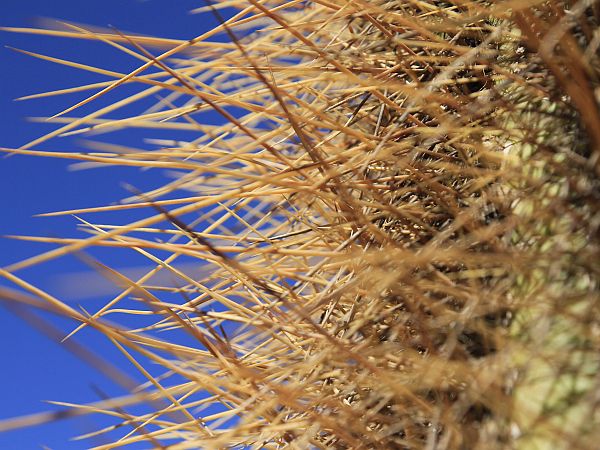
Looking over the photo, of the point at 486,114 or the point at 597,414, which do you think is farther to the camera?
the point at 486,114

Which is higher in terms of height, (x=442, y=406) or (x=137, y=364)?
(x=137, y=364)

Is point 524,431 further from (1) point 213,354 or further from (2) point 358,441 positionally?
(1) point 213,354

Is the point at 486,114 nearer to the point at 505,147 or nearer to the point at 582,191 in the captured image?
the point at 505,147

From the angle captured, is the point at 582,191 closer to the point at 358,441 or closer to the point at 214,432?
the point at 358,441

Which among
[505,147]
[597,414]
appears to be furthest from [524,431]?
[505,147]

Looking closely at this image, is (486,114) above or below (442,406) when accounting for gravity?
above

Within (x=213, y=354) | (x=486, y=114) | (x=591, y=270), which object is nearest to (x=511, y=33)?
(x=486, y=114)

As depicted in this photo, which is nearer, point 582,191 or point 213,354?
point 582,191

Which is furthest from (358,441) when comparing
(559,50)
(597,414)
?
(559,50)
